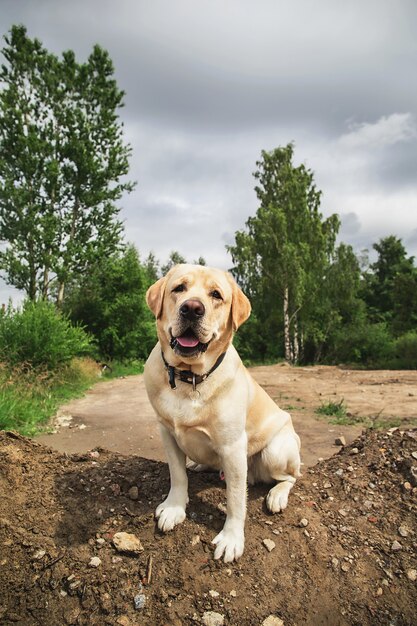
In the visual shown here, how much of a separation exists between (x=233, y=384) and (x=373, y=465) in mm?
1725

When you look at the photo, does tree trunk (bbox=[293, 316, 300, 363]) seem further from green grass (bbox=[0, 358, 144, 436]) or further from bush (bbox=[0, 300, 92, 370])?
bush (bbox=[0, 300, 92, 370])

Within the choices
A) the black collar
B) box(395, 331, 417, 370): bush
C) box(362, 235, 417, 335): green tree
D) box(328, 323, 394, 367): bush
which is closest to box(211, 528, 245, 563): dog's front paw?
the black collar

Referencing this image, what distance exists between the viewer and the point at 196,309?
2.22 meters

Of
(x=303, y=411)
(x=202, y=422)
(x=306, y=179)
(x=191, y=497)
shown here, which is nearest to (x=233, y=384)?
(x=202, y=422)

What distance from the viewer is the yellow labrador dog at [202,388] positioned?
7.56 ft

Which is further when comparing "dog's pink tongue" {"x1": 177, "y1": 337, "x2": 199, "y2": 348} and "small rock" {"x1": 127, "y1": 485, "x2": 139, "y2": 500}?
"small rock" {"x1": 127, "y1": 485, "x2": 139, "y2": 500}

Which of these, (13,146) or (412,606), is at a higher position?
(13,146)

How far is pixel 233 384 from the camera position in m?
2.45

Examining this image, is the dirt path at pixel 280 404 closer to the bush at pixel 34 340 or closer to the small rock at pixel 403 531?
the bush at pixel 34 340

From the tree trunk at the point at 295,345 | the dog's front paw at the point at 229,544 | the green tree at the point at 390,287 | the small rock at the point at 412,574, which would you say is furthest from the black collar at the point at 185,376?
the green tree at the point at 390,287

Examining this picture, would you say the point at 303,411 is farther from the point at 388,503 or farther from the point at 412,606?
the point at 412,606

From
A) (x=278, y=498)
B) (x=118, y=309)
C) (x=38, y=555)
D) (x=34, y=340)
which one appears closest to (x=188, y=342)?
(x=278, y=498)

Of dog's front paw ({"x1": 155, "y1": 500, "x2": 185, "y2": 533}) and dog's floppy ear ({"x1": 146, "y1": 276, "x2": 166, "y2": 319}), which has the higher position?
dog's floppy ear ({"x1": 146, "y1": 276, "x2": 166, "y2": 319})

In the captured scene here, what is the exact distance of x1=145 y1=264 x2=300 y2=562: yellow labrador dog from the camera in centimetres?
230
